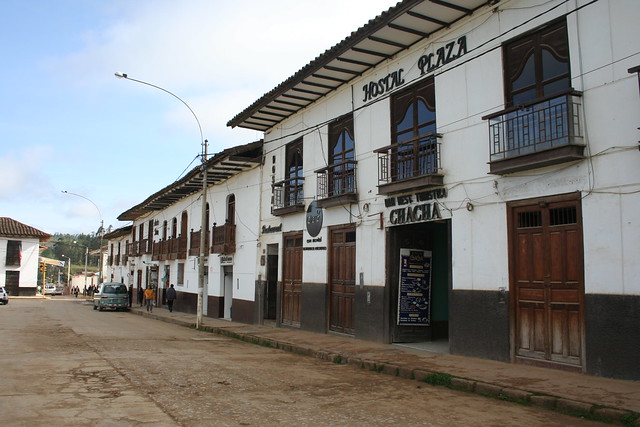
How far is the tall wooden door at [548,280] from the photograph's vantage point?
909cm

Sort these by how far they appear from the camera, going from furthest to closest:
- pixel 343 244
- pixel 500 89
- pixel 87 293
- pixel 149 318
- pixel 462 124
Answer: pixel 87 293, pixel 149 318, pixel 343 244, pixel 462 124, pixel 500 89

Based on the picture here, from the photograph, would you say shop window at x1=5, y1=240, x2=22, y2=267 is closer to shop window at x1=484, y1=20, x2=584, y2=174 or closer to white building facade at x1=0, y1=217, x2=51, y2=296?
white building facade at x1=0, y1=217, x2=51, y2=296

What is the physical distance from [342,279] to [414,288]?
2512mm

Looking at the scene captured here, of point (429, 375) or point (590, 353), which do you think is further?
point (429, 375)

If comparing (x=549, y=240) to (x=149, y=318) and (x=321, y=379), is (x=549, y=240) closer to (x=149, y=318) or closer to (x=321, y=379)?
(x=321, y=379)

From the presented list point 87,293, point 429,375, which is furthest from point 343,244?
point 87,293

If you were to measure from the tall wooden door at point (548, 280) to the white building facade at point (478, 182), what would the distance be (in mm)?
25

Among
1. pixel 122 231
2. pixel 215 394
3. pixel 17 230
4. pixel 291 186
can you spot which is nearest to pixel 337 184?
pixel 291 186

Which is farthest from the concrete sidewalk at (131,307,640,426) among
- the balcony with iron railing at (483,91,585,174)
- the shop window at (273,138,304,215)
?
the shop window at (273,138,304,215)

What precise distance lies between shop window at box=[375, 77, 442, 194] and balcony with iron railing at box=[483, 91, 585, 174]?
175 cm

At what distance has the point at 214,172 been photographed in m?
23.4

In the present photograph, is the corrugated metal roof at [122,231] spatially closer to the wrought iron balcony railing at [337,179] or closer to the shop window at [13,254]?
the shop window at [13,254]

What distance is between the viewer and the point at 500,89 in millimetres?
10602

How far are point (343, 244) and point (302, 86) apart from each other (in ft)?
16.1
